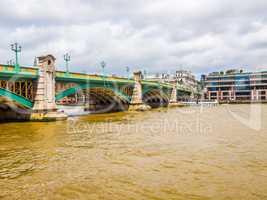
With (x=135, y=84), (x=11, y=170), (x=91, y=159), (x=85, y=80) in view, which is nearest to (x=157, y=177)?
(x=91, y=159)

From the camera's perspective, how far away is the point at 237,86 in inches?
5344

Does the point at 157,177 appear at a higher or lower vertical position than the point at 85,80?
lower

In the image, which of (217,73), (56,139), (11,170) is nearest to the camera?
(11,170)

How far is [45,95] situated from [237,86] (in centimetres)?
11868

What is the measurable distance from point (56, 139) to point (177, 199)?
48.0 ft

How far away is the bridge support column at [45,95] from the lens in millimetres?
35344

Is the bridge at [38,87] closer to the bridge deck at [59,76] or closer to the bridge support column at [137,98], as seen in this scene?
the bridge deck at [59,76]

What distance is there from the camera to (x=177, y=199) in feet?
27.5

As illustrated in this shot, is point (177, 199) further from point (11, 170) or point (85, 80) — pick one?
point (85, 80)

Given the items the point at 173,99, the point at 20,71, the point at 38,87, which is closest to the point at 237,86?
the point at 173,99

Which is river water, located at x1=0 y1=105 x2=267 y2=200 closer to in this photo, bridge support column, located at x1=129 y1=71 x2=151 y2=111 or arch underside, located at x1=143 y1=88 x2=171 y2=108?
bridge support column, located at x1=129 y1=71 x2=151 y2=111

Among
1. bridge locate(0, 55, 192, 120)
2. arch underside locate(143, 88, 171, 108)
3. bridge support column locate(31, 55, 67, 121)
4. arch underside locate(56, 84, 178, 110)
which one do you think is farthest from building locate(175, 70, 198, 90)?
bridge support column locate(31, 55, 67, 121)

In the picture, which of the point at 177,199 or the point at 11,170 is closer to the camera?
the point at 177,199

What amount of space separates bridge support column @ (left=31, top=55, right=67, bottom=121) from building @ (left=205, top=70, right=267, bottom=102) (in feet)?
347
